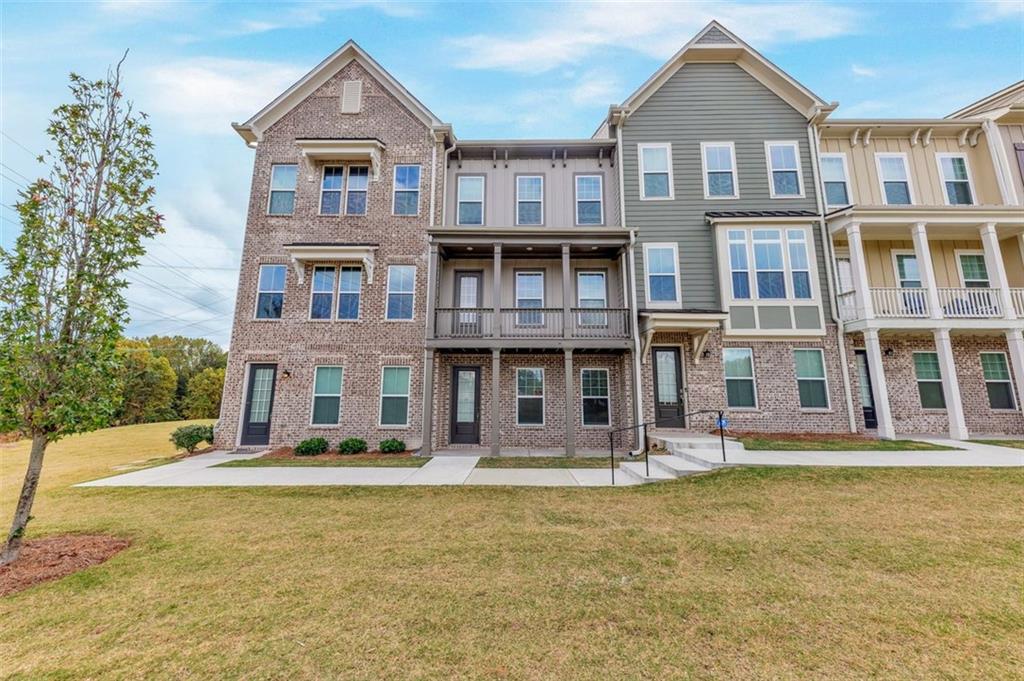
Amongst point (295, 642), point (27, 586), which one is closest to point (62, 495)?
point (27, 586)

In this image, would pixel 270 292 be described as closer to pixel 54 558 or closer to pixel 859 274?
pixel 54 558

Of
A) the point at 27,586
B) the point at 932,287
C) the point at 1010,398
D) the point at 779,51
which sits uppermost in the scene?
the point at 779,51

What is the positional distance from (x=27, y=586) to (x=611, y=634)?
5542 mm

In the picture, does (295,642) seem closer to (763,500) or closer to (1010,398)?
(763,500)

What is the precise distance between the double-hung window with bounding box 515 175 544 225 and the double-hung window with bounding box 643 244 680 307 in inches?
145

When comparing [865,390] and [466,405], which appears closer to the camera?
[865,390]

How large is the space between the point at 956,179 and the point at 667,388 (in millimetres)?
11834

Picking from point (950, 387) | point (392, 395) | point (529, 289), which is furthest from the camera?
point (529, 289)

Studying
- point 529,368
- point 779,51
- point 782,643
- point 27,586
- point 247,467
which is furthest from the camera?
point 779,51

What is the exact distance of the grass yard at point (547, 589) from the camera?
2.66 m

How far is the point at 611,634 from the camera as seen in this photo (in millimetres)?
2947

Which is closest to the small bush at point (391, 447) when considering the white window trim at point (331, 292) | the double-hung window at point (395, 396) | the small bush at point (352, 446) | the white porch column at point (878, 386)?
the small bush at point (352, 446)

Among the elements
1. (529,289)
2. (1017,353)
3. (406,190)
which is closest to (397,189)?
(406,190)

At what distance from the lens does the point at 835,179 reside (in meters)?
12.5
